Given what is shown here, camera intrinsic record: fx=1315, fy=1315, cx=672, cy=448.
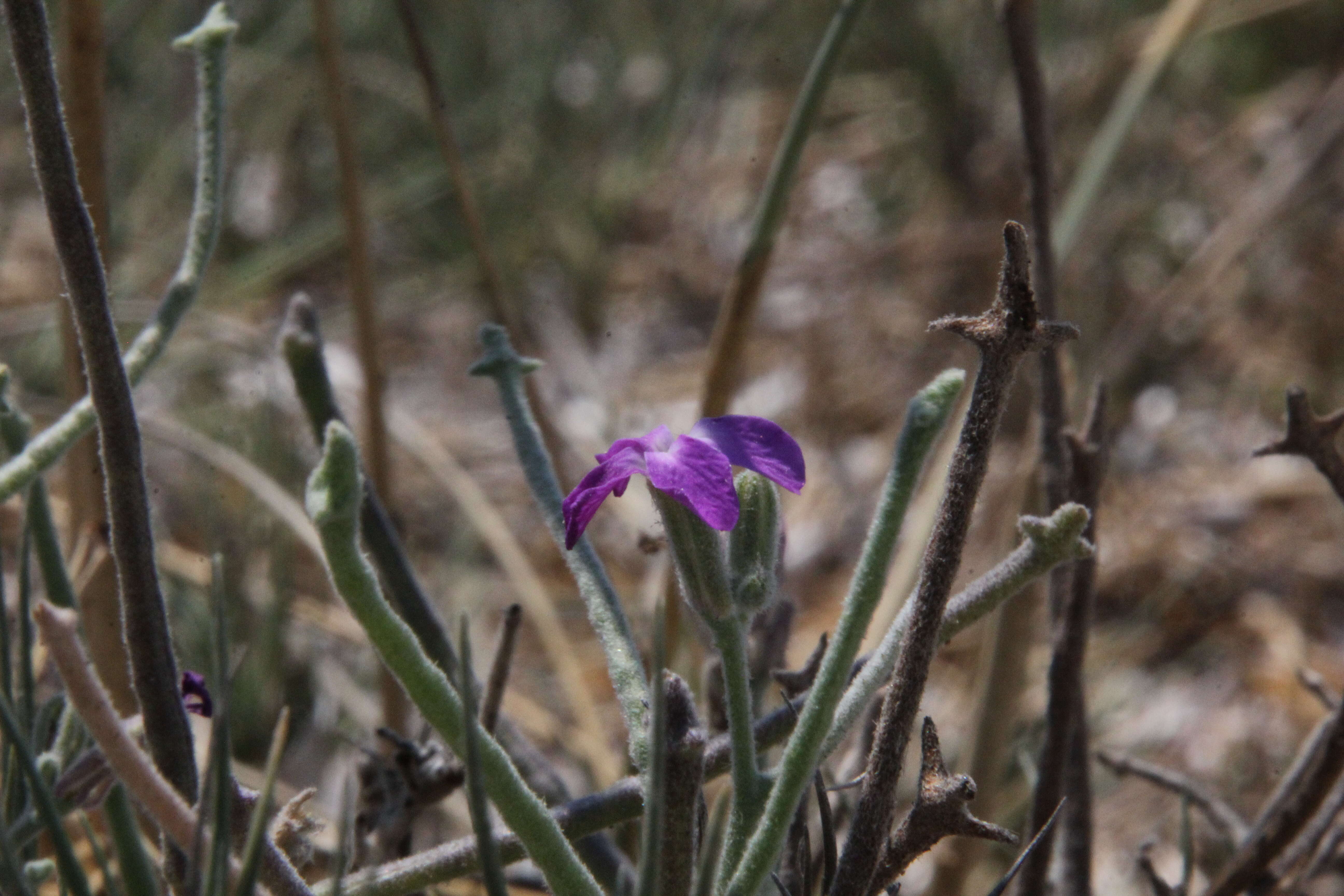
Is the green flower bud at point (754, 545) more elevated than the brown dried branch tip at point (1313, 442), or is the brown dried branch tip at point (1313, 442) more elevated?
the brown dried branch tip at point (1313, 442)

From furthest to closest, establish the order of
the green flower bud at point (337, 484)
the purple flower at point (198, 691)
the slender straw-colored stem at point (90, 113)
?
the slender straw-colored stem at point (90, 113) < the purple flower at point (198, 691) < the green flower bud at point (337, 484)

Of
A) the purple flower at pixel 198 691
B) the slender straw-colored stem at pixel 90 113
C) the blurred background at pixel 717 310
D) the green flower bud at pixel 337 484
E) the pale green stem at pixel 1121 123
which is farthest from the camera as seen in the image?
the blurred background at pixel 717 310

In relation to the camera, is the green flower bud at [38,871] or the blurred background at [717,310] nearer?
the green flower bud at [38,871]

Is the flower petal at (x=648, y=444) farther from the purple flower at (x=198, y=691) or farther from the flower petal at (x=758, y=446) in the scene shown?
the purple flower at (x=198, y=691)

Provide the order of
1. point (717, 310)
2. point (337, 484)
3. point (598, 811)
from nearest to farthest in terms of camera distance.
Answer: point (337, 484) → point (598, 811) → point (717, 310)

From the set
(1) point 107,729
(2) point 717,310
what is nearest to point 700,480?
(1) point 107,729

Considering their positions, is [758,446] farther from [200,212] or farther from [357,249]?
[357,249]

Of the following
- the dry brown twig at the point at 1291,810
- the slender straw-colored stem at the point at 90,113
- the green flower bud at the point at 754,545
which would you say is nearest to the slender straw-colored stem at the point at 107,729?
the green flower bud at the point at 754,545

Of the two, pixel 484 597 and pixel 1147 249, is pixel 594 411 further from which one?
→ pixel 1147 249

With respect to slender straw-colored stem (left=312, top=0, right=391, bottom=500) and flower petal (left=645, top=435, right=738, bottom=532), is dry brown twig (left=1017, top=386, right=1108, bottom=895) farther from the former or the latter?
slender straw-colored stem (left=312, top=0, right=391, bottom=500)

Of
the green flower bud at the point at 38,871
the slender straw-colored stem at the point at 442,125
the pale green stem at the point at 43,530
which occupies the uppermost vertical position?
the slender straw-colored stem at the point at 442,125
